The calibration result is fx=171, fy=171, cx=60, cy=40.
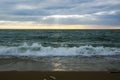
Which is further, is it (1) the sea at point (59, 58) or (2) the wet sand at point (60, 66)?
(1) the sea at point (59, 58)
